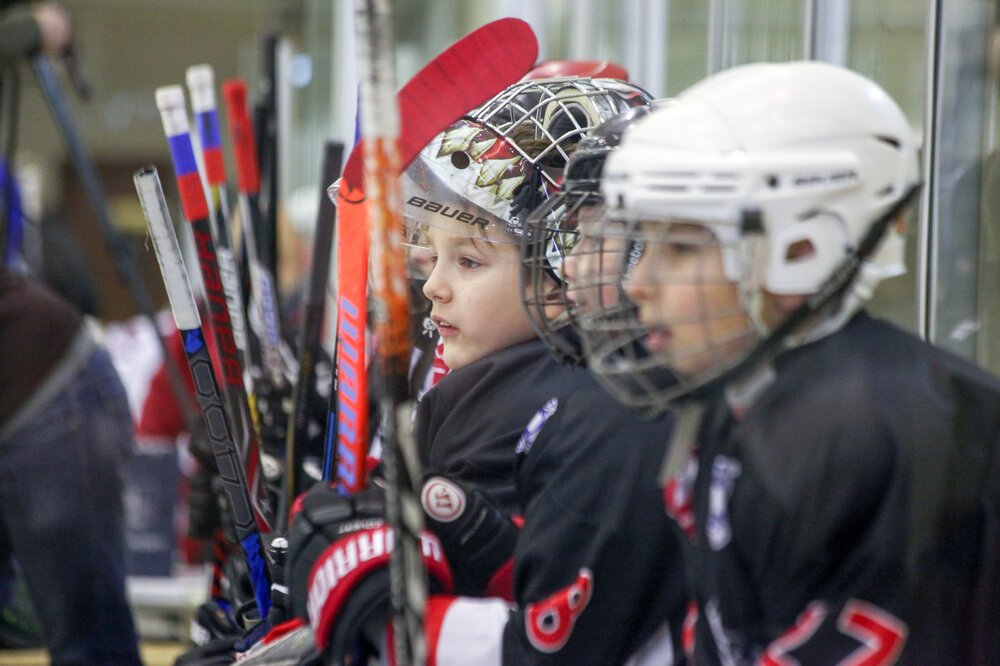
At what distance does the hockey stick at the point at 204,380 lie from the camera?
117cm

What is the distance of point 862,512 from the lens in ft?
2.76

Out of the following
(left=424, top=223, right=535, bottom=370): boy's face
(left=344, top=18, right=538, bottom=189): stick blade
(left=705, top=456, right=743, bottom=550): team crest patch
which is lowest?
(left=705, top=456, right=743, bottom=550): team crest patch

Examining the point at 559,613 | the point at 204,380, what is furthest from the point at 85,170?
the point at 559,613

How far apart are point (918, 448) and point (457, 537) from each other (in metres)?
0.47

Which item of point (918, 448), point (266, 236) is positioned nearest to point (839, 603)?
point (918, 448)

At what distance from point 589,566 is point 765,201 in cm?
33

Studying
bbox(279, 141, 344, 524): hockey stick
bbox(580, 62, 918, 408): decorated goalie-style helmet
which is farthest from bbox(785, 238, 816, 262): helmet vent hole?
bbox(279, 141, 344, 524): hockey stick

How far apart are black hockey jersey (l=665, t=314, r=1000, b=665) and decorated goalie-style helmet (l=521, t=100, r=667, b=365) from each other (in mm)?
226

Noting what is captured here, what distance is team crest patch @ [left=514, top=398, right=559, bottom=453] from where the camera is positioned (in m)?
1.21

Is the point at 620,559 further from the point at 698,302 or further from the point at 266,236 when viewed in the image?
the point at 266,236

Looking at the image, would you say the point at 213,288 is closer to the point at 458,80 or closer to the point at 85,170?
the point at 458,80

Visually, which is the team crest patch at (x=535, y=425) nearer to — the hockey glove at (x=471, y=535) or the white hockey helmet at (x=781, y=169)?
the hockey glove at (x=471, y=535)

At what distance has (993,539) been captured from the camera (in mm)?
862

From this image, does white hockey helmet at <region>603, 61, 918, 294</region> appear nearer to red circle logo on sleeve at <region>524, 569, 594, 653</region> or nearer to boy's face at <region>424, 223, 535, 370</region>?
red circle logo on sleeve at <region>524, 569, 594, 653</region>
